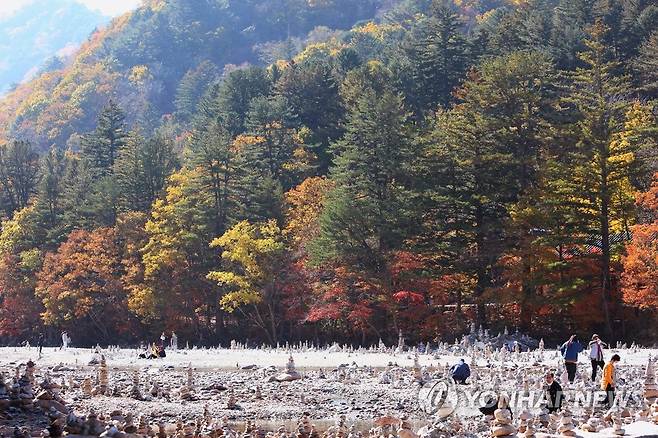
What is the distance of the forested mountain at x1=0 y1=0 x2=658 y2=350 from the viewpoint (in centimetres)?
4297

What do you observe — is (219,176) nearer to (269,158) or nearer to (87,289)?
(269,158)

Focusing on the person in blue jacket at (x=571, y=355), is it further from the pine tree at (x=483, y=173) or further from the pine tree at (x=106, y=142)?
the pine tree at (x=106, y=142)

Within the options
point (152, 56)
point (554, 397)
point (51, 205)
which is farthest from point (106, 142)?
point (152, 56)

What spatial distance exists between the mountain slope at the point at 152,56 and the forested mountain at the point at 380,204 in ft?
174

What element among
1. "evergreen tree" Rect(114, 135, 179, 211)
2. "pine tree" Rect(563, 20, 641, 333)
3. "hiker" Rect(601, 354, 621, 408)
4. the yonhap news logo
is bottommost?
the yonhap news logo

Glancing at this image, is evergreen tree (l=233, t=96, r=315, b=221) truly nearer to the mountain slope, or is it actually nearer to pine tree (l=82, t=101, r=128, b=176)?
pine tree (l=82, t=101, r=128, b=176)

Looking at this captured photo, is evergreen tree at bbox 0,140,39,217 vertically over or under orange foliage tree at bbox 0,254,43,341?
over

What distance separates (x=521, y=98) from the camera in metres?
47.2

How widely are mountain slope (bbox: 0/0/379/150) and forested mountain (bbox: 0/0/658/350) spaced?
5291 centimetres

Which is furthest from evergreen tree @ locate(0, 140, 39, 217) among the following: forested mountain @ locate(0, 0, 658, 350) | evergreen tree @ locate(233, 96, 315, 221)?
evergreen tree @ locate(233, 96, 315, 221)

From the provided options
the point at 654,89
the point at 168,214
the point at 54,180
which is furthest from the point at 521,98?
the point at 54,180

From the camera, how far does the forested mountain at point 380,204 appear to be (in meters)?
43.0

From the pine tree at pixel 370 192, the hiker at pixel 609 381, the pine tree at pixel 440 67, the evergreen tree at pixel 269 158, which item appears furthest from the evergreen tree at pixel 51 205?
the hiker at pixel 609 381

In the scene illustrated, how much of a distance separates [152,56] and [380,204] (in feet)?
353
